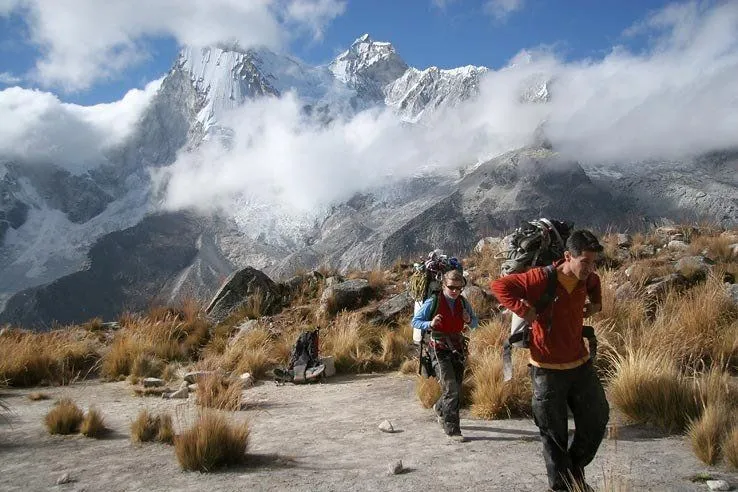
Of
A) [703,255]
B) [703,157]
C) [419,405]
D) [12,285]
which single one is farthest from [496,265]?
[12,285]

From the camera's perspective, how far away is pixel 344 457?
4.98 m

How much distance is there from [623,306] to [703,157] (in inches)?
7841

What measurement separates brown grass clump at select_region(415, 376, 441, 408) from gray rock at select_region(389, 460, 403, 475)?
2.20m

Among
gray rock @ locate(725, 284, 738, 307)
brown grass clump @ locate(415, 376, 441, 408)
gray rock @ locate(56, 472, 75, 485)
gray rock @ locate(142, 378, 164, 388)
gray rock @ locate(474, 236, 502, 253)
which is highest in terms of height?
gray rock @ locate(474, 236, 502, 253)

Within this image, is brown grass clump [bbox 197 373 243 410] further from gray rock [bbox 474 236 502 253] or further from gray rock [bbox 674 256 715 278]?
gray rock [bbox 474 236 502 253]

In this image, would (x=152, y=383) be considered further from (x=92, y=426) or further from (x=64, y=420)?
(x=92, y=426)

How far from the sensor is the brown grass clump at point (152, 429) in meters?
5.38

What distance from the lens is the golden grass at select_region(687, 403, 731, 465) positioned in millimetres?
4230

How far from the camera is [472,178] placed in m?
178

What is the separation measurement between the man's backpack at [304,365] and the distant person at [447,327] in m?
3.40

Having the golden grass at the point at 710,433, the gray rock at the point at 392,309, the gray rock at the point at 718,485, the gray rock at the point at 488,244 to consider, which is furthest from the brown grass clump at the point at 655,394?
the gray rock at the point at 488,244

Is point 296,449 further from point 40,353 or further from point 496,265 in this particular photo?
point 496,265

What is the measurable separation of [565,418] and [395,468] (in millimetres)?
1519

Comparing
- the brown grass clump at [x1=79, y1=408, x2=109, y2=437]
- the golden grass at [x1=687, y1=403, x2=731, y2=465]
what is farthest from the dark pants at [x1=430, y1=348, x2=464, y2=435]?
the brown grass clump at [x1=79, y1=408, x2=109, y2=437]
